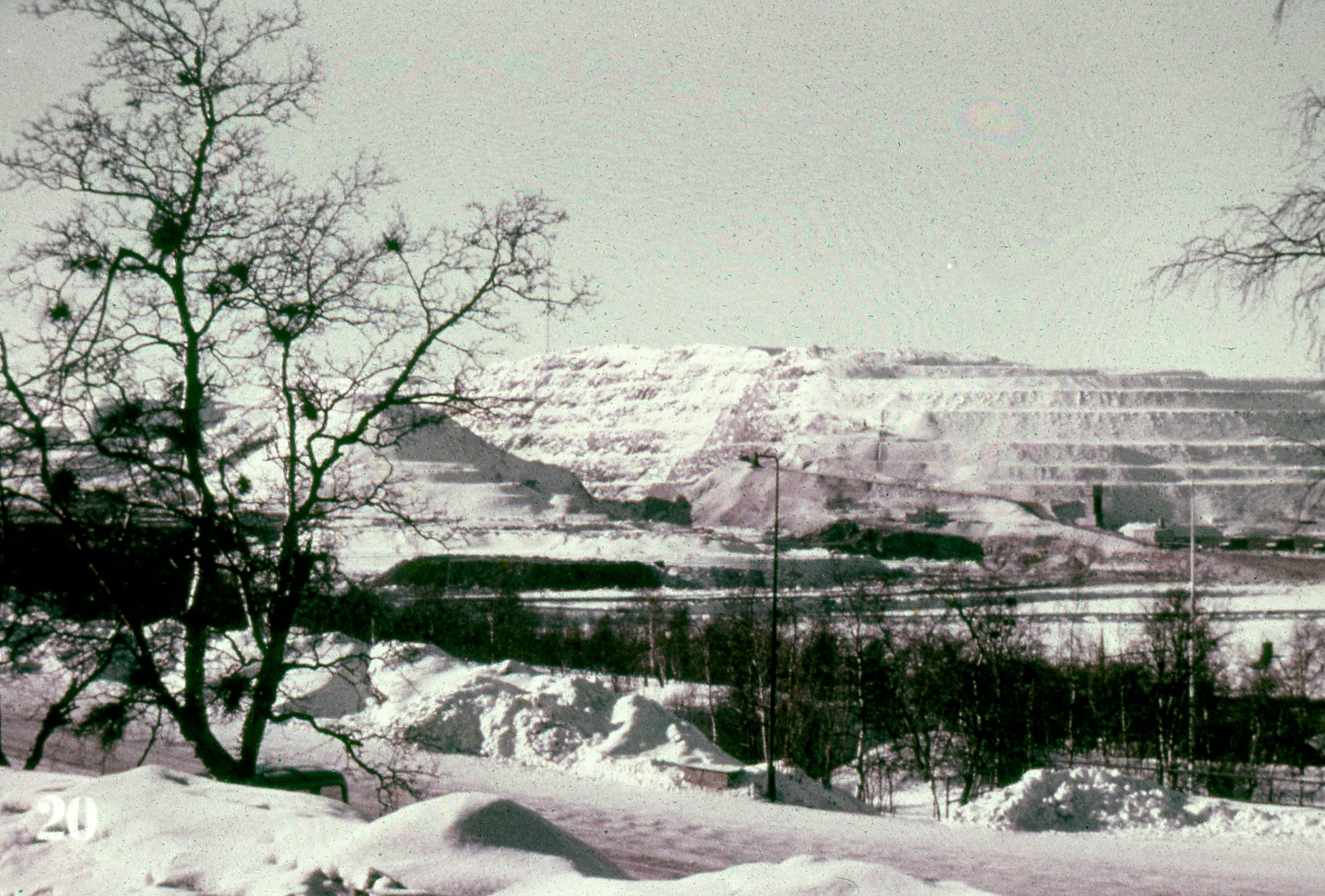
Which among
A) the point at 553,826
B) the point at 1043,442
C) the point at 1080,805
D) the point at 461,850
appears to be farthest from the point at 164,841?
the point at 1043,442

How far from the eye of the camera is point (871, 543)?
96.5m

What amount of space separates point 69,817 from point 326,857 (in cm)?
129

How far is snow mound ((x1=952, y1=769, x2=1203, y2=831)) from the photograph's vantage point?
19.5m

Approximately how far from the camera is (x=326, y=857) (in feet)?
14.0

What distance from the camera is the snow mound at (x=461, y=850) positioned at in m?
4.09

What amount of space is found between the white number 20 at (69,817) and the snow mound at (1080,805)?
17.0 meters

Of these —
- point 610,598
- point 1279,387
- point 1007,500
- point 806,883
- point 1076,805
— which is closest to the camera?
point 806,883

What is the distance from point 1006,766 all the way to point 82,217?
2771 cm

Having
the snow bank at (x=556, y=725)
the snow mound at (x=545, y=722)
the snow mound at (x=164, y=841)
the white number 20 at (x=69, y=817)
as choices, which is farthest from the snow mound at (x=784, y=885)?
the snow mound at (x=545, y=722)

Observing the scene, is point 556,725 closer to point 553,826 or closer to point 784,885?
point 553,826

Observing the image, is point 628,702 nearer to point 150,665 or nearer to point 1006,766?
point 1006,766

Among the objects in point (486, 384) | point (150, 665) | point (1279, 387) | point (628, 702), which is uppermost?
point (1279, 387)

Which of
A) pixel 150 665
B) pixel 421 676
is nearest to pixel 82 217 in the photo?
pixel 150 665

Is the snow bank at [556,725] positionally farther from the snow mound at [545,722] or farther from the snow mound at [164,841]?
the snow mound at [164,841]
